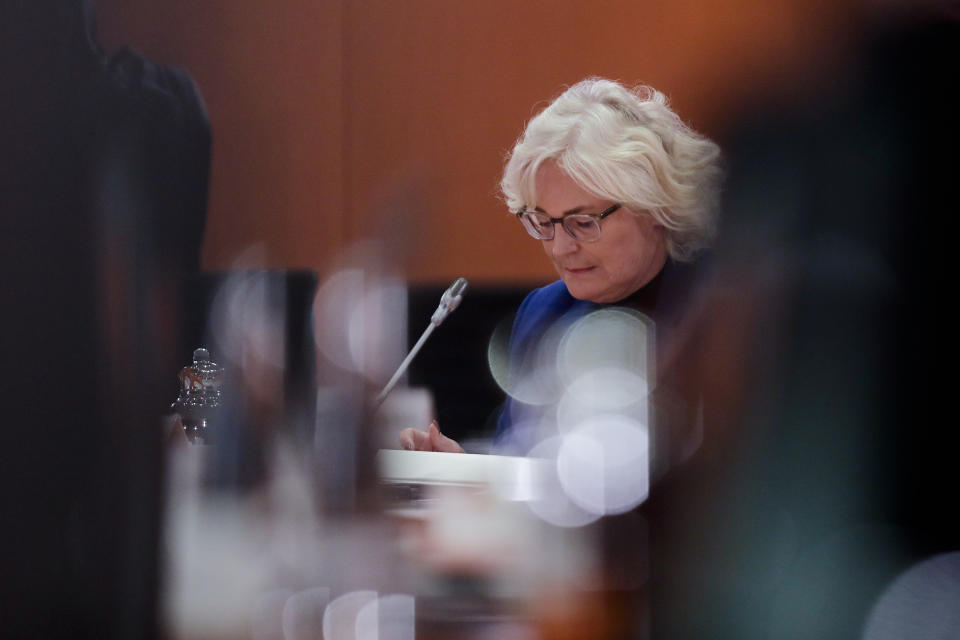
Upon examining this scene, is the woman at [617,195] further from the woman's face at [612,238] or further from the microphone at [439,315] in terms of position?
the microphone at [439,315]

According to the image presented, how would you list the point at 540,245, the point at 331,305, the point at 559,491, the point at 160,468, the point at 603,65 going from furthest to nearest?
1. the point at 331,305
2. the point at 603,65
3. the point at 540,245
4. the point at 559,491
5. the point at 160,468

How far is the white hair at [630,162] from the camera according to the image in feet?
4.24

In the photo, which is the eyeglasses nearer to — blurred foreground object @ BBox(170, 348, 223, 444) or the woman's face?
the woman's face

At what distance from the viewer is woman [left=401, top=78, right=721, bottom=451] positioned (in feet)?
4.23

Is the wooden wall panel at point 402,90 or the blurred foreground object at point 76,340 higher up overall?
the wooden wall panel at point 402,90

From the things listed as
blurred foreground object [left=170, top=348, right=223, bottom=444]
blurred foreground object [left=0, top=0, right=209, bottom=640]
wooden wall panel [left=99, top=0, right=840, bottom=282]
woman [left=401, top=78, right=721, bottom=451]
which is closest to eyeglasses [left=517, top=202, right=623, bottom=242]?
woman [left=401, top=78, right=721, bottom=451]

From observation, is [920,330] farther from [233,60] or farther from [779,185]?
[233,60]

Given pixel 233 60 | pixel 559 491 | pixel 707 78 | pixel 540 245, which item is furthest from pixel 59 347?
pixel 233 60

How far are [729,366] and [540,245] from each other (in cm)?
76

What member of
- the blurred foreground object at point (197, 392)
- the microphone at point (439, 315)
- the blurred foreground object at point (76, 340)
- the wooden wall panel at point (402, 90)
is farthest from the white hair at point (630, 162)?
the blurred foreground object at point (76, 340)

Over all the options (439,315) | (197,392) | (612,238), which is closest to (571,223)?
(612,238)

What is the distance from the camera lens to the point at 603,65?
1.78m

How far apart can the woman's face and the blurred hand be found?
1.27 ft

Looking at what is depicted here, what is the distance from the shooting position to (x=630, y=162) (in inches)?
51.5
